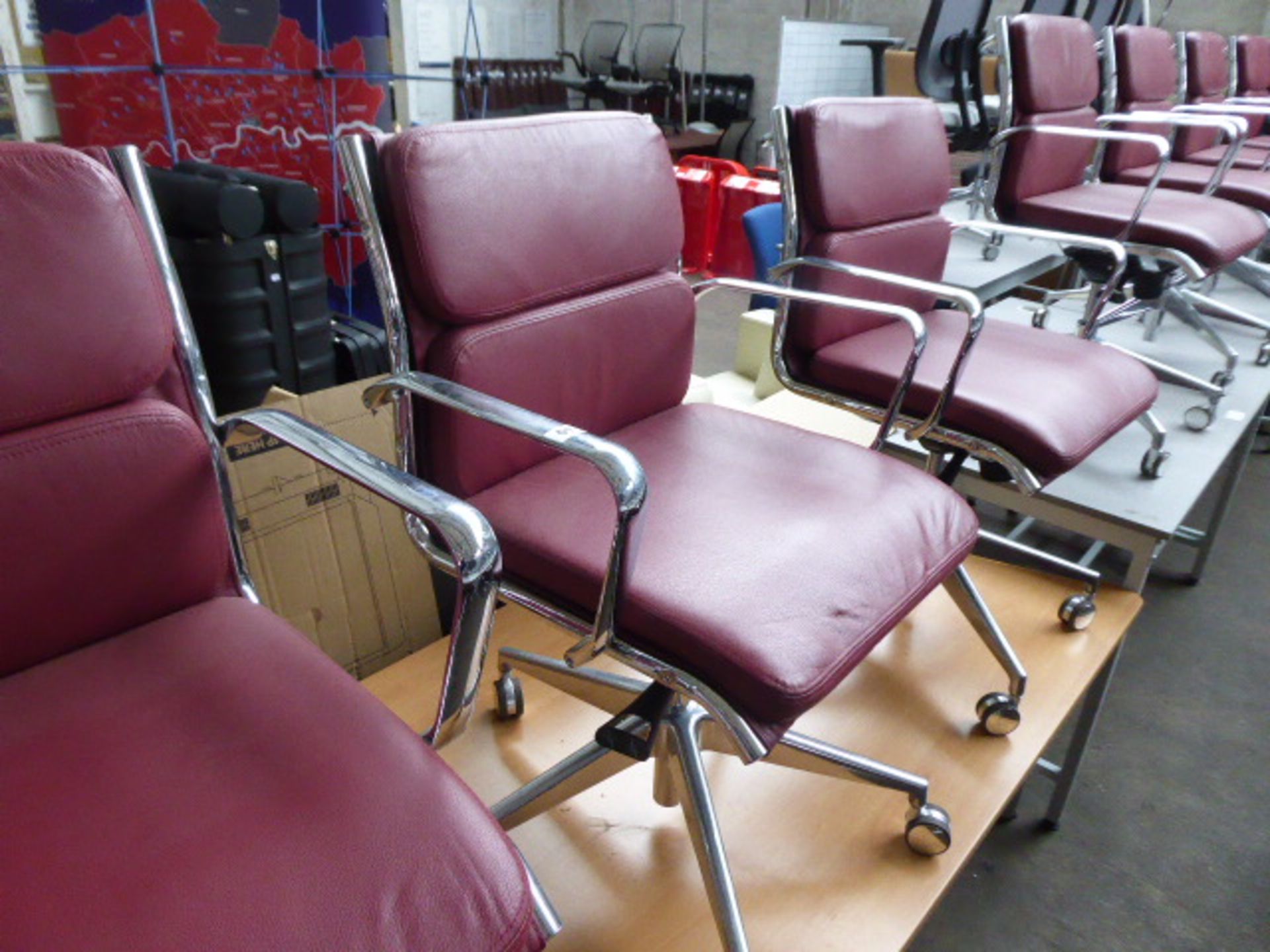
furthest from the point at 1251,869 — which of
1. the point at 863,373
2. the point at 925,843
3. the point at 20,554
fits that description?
the point at 20,554

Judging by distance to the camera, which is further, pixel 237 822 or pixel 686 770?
pixel 686 770

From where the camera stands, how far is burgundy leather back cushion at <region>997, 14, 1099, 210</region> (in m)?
2.17

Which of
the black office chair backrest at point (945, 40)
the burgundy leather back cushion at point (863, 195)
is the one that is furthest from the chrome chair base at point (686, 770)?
the black office chair backrest at point (945, 40)

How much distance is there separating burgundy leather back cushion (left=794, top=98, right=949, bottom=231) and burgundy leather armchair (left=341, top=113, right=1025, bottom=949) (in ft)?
0.88

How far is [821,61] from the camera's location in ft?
17.1

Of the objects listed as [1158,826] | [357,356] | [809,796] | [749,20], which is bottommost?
[1158,826]

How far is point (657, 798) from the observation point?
105cm

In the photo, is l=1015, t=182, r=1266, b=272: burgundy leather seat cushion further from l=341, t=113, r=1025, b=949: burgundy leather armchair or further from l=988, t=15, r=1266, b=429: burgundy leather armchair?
l=341, t=113, r=1025, b=949: burgundy leather armchair

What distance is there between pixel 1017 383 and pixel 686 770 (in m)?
0.75

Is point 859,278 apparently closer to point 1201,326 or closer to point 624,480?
point 624,480

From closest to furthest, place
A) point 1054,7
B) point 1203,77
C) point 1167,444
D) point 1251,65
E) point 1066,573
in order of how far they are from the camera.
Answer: point 1066,573 → point 1167,444 → point 1203,77 → point 1251,65 → point 1054,7

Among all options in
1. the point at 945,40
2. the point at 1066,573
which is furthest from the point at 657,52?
the point at 1066,573

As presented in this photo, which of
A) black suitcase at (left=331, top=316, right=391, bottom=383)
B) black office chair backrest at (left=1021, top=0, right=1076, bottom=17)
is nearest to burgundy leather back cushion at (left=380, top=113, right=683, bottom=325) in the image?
black suitcase at (left=331, top=316, right=391, bottom=383)

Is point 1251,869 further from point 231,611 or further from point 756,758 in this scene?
point 231,611
